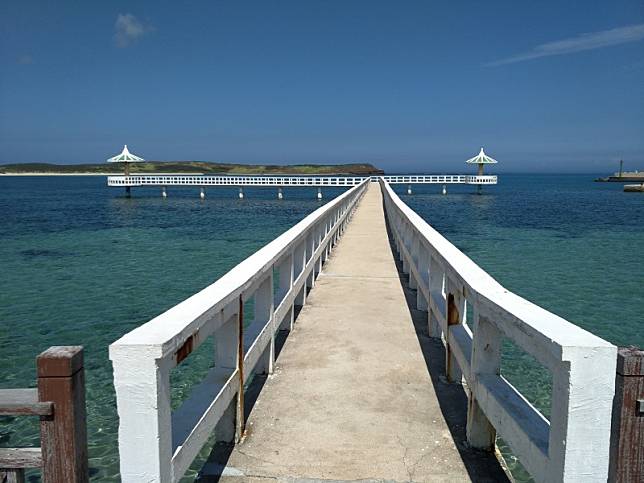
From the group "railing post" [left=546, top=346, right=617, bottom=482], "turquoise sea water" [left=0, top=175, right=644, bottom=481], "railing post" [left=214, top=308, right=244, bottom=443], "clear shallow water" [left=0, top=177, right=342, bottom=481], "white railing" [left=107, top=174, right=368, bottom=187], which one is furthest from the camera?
"white railing" [left=107, top=174, right=368, bottom=187]

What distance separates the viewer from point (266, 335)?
183 inches

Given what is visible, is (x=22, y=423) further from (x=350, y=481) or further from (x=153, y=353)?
(x=153, y=353)

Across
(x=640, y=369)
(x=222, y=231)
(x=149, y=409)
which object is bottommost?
(x=222, y=231)

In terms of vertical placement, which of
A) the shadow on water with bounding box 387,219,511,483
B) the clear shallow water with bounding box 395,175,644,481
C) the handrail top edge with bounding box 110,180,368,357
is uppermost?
the handrail top edge with bounding box 110,180,368,357

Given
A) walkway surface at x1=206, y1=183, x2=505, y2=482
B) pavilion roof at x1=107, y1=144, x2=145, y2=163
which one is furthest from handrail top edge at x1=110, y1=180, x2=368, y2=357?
pavilion roof at x1=107, y1=144, x2=145, y2=163

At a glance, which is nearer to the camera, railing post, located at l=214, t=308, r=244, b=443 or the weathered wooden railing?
the weathered wooden railing

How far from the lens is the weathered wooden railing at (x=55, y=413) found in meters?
2.19

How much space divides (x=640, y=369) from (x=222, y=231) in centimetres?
Result: 3141

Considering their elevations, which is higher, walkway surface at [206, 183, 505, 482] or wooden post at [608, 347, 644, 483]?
wooden post at [608, 347, 644, 483]

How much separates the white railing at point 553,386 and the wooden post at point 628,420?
0.07 meters

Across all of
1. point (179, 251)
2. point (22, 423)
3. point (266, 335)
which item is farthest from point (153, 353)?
point (179, 251)

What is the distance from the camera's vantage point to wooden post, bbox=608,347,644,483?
2207 millimetres

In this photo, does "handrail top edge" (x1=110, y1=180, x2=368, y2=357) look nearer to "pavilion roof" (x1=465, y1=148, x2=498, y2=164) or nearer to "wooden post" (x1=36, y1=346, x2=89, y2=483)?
"wooden post" (x1=36, y1=346, x2=89, y2=483)

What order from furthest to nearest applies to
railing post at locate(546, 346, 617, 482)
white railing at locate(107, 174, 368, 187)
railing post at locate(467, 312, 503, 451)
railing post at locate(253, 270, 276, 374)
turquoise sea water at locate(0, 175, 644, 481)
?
white railing at locate(107, 174, 368, 187)
turquoise sea water at locate(0, 175, 644, 481)
railing post at locate(253, 270, 276, 374)
railing post at locate(467, 312, 503, 451)
railing post at locate(546, 346, 617, 482)
